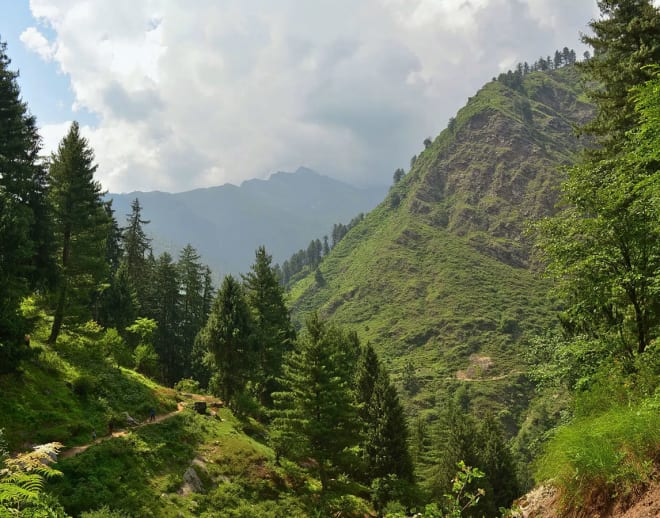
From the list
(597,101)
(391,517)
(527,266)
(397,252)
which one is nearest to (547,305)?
(527,266)

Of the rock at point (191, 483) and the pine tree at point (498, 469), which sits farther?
the pine tree at point (498, 469)

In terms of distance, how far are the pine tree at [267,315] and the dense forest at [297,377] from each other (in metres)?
0.18

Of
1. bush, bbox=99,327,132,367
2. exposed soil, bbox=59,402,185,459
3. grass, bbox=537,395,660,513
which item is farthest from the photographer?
bush, bbox=99,327,132,367

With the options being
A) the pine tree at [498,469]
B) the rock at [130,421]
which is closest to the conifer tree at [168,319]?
the rock at [130,421]

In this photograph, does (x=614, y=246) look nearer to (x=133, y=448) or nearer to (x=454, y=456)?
(x=133, y=448)

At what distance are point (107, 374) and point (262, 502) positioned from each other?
51.5 feet

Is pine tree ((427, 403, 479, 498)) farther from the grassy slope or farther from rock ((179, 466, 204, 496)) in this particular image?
rock ((179, 466, 204, 496))

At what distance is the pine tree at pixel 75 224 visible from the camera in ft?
98.1

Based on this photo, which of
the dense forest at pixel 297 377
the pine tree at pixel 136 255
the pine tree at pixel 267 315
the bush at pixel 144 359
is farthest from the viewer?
the pine tree at pixel 136 255

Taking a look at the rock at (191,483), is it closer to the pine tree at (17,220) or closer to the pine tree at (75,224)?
the pine tree at (17,220)

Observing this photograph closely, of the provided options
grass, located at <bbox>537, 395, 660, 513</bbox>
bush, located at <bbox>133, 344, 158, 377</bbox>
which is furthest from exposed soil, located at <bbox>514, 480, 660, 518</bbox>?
bush, located at <bbox>133, 344, 158, 377</bbox>

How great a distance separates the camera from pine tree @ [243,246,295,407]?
140 feet

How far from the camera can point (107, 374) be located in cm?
3008

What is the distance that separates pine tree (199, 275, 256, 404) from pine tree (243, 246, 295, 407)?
11.5 feet
